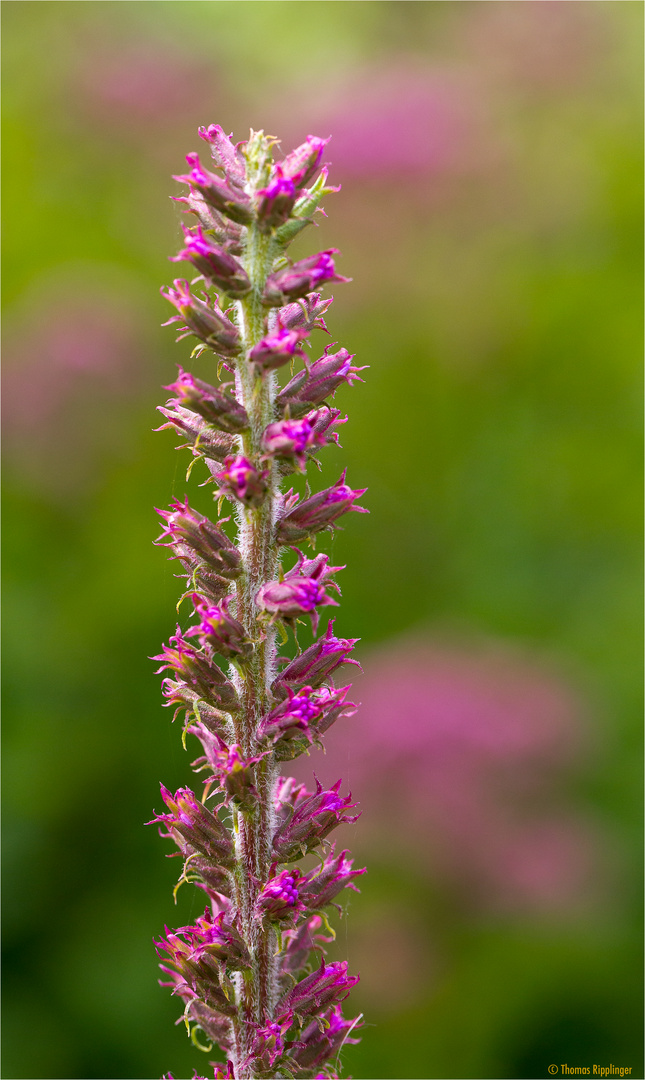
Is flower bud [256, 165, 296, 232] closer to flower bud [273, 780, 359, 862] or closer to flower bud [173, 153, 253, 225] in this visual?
flower bud [173, 153, 253, 225]

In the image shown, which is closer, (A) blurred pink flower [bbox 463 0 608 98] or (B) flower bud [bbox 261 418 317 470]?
(B) flower bud [bbox 261 418 317 470]

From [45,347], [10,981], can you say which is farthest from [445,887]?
[45,347]

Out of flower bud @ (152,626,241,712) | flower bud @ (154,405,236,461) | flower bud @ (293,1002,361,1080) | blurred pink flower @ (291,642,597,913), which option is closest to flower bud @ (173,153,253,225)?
flower bud @ (154,405,236,461)

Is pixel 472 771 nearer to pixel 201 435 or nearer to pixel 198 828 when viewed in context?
pixel 198 828

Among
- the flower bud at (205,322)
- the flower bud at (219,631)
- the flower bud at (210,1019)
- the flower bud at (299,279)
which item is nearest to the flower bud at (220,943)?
the flower bud at (210,1019)

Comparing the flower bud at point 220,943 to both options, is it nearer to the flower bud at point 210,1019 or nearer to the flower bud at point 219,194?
the flower bud at point 210,1019
